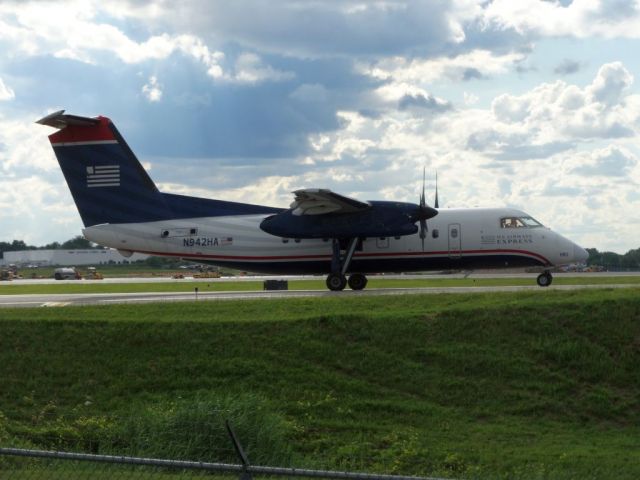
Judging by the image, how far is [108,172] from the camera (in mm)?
38969

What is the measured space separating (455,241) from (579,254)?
5.57 m

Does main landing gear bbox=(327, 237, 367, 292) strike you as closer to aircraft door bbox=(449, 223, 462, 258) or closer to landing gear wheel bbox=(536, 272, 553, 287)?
aircraft door bbox=(449, 223, 462, 258)

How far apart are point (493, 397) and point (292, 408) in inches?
191

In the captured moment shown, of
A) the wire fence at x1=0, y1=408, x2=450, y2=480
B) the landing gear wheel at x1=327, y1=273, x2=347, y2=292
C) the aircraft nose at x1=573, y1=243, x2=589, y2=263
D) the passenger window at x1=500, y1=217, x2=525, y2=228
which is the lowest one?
the wire fence at x1=0, y1=408, x2=450, y2=480

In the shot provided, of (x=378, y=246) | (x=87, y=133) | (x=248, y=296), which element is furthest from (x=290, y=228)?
(x=87, y=133)

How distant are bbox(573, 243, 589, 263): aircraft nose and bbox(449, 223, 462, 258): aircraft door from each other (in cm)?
507

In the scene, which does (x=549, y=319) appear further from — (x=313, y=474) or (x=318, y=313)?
(x=313, y=474)

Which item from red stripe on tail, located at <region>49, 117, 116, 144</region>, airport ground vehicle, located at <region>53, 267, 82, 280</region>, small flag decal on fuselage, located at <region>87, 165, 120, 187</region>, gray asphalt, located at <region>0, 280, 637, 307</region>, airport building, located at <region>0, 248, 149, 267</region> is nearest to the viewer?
gray asphalt, located at <region>0, 280, 637, 307</region>

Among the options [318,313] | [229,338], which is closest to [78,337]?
[229,338]

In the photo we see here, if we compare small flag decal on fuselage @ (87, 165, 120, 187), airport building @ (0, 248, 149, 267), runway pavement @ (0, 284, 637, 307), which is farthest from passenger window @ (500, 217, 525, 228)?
airport building @ (0, 248, 149, 267)

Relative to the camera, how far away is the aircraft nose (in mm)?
36812

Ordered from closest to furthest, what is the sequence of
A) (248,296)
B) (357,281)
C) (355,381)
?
(355,381) → (248,296) → (357,281)

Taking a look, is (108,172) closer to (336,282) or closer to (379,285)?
(336,282)

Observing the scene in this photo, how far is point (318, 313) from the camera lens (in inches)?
997
